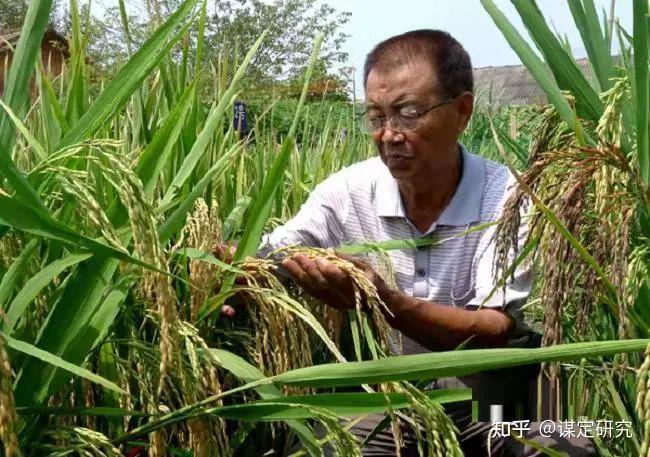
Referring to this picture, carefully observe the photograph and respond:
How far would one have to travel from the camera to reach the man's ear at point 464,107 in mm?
2318

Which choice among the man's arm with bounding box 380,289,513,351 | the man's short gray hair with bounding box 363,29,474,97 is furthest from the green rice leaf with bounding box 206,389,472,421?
the man's short gray hair with bounding box 363,29,474,97

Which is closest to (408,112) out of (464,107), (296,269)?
(464,107)

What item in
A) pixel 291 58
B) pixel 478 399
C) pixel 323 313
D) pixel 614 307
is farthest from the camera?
pixel 291 58

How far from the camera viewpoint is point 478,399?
6.82 ft

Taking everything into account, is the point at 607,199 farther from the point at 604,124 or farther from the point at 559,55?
the point at 559,55

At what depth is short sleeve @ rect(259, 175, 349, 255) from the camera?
2282mm

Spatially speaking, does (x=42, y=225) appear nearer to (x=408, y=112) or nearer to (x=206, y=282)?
(x=206, y=282)

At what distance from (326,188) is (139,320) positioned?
973 millimetres

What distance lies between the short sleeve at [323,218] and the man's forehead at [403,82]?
0.29 meters

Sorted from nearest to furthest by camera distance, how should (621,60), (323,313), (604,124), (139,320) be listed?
(604,124) → (139,320) → (621,60) → (323,313)

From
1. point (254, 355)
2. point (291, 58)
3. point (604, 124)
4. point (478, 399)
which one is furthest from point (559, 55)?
point (291, 58)

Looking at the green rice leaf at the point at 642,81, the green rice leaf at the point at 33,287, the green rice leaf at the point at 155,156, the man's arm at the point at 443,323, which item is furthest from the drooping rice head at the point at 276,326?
the green rice leaf at the point at 642,81

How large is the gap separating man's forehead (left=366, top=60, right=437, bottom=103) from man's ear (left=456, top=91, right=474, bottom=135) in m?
0.11

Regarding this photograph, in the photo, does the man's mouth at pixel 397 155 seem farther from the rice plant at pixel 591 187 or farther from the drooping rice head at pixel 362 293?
the rice plant at pixel 591 187
